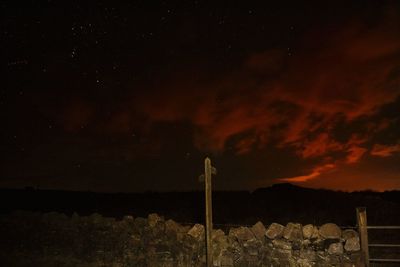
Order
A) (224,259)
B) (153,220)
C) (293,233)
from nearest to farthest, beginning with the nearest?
(293,233), (224,259), (153,220)

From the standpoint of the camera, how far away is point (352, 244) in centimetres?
1054

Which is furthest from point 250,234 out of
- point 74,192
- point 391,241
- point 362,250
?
point 74,192

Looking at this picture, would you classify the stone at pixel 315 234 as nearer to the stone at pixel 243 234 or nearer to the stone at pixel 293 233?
the stone at pixel 293 233

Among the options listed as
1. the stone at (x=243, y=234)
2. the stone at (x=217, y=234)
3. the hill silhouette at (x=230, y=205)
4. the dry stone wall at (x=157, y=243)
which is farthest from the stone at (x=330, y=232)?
the hill silhouette at (x=230, y=205)

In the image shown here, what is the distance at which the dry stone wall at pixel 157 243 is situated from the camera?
35.6 ft

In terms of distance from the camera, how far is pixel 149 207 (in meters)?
47.3

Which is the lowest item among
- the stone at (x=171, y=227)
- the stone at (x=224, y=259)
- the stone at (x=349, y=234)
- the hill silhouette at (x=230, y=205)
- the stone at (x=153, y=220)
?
the stone at (x=224, y=259)

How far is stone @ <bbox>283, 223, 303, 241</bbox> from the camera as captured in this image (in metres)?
11.0

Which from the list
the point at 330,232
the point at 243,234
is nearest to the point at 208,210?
the point at 243,234

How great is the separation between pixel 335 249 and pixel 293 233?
3.25 ft

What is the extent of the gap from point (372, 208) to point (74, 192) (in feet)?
133

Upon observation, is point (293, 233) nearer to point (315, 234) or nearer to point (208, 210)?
point (315, 234)

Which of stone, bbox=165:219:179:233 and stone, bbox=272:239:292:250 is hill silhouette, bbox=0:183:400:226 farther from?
stone, bbox=272:239:292:250

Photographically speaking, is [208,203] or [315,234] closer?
[315,234]
